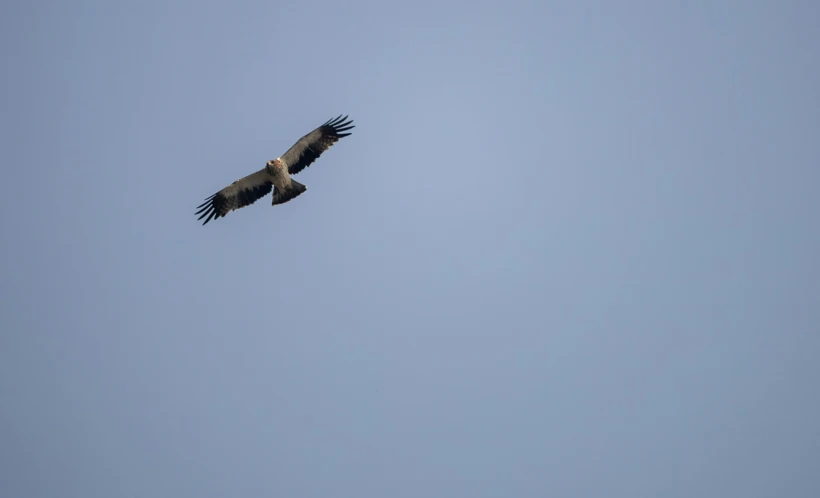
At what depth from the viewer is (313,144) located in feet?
74.9

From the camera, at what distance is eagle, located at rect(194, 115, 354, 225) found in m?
22.4

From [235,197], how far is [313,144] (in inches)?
119

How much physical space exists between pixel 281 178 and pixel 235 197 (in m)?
2.23

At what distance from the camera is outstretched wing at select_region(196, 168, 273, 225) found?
2347cm

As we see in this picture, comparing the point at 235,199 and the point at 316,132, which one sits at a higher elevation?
the point at 316,132

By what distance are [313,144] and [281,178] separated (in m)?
1.44

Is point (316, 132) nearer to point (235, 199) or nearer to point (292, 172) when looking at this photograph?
point (292, 172)

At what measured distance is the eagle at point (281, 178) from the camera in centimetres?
2244

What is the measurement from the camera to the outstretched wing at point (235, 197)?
23469 millimetres

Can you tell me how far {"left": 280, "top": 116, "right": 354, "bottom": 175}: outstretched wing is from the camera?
22703mm

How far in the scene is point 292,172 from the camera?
2325cm

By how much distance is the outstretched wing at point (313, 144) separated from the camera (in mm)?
22703

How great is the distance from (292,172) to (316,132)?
1472 mm

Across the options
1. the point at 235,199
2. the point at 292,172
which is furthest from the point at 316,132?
the point at 235,199
